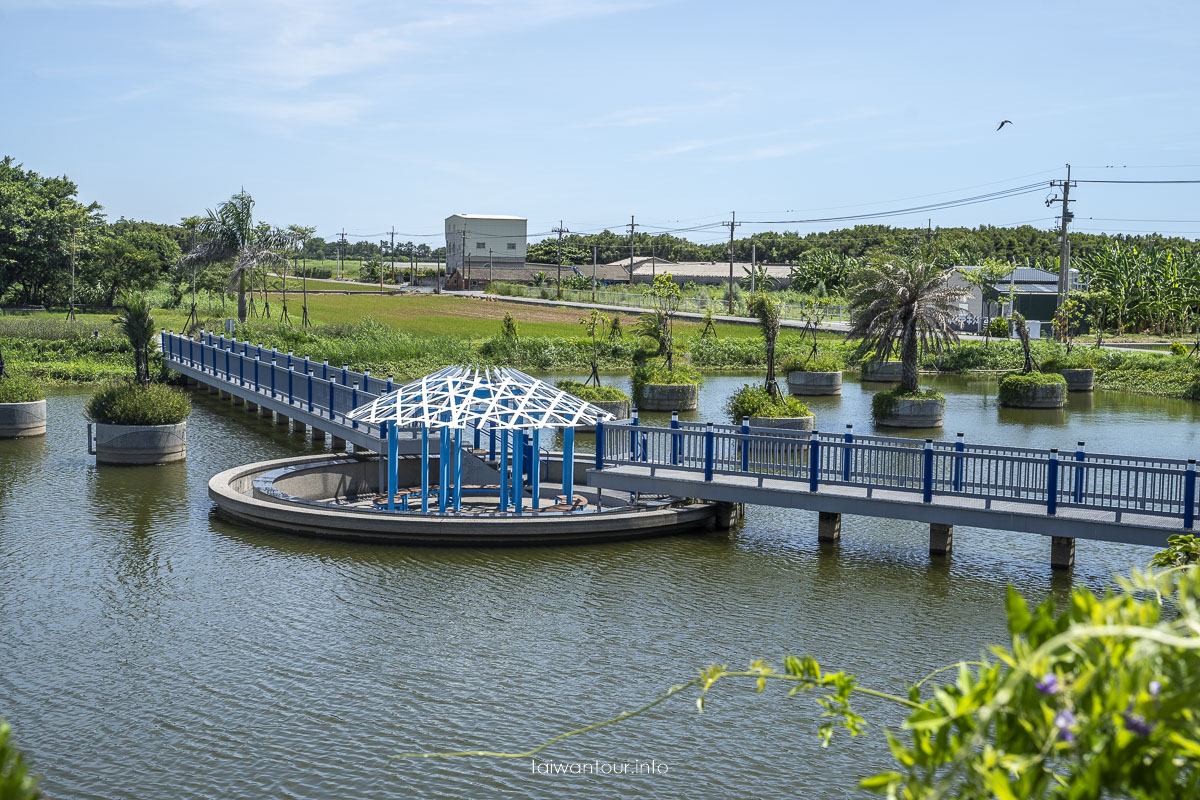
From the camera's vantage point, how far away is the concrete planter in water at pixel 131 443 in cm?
2609

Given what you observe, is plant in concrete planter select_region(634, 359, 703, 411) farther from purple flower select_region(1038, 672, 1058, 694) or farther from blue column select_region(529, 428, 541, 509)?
purple flower select_region(1038, 672, 1058, 694)

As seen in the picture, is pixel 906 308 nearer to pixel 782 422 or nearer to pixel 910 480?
pixel 782 422

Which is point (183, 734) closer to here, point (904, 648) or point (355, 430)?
point (904, 648)

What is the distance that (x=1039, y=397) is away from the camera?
40.2 meters

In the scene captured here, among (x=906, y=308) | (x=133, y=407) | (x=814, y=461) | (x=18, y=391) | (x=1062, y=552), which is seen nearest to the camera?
(x=1062, y=552)

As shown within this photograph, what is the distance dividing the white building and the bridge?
10211 centimetres

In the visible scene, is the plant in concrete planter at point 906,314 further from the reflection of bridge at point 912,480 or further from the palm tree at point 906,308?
A: the reflection of bridge at point 912,480

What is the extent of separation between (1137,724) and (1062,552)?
15.4 metres

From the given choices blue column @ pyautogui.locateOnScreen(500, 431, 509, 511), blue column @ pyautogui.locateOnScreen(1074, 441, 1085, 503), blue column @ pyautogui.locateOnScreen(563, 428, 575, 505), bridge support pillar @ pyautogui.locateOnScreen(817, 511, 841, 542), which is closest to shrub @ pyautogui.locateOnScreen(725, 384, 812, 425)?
blue column @ pyautogui.locateOnScreen(563, 428, 575, 505)

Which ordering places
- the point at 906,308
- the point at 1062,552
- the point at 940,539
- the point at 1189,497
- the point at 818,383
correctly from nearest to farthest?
the point at 1189,497, the point at 1062,552, the point at 940,539, the point at 906,308, the point at 818,383

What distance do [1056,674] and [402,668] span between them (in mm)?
10672

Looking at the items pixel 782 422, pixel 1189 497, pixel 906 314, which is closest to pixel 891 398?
pixel 906 314

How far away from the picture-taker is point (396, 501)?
20.9 m

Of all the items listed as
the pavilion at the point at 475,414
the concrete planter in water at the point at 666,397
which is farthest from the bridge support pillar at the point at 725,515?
the concrete planter in water at the point at 666,397
